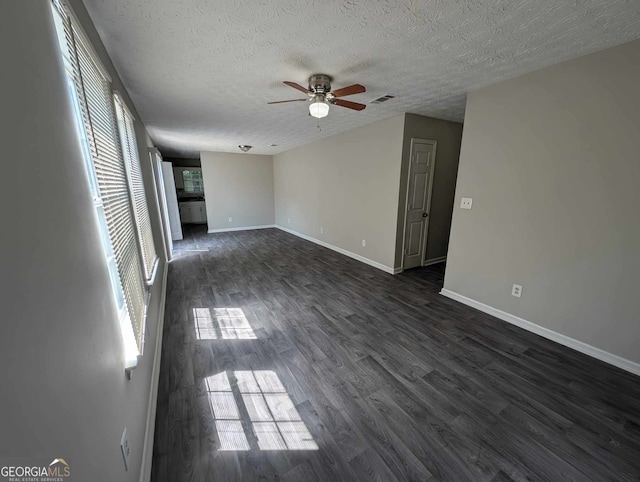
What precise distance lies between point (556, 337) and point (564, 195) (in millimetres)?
1309

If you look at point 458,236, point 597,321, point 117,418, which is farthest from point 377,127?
point 117,418

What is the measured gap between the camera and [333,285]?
142 inches

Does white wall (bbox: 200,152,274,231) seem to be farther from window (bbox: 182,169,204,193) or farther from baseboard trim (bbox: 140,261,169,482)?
baseboard trim (bbox: 140,261,169,482)

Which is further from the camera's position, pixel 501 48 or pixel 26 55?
pixel 501 48

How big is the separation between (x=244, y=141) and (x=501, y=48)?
451 centimetres

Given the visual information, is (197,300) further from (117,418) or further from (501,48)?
(501,48)

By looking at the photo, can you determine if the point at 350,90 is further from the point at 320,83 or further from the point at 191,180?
the point at 191,180

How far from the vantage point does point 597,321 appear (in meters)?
2.07

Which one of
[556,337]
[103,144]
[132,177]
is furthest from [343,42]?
[556,337]

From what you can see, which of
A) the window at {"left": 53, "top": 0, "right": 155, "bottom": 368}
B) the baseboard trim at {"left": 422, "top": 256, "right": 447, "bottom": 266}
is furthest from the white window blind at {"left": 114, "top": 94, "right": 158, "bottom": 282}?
the baseboard trim at {"left": 422, "top": 256, "right": 447, "bottom": 266}

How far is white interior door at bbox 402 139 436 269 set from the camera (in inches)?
149

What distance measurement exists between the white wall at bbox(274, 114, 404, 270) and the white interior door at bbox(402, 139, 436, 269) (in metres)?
0.28

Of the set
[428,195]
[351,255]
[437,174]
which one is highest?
[437,174]

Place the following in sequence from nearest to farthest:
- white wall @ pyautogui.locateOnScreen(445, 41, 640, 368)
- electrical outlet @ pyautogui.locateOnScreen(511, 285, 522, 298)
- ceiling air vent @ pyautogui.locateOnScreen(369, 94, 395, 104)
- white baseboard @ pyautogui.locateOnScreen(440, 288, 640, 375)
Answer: white wall @ pyautogui.locateOnScreen(445, 41, 640, 368) < white baseboard @ pyautogui.locateOnScreen(440, 288, 640, 375) < electrical outlet @ pyautogui.locateOnScreen(511, 285, 522, 298) < ceiling air vent @ pyautogui.locateOnScreen(369, 94, 395, 104)
